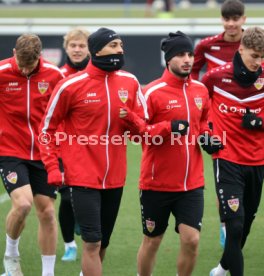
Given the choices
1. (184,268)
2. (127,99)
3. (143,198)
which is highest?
(127,99)

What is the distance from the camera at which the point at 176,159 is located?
317 inches

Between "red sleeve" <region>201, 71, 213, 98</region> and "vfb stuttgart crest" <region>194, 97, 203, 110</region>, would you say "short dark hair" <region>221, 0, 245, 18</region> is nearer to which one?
"red sleeve" <region>201, 71, 213, 98</region>

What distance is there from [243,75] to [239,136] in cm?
53

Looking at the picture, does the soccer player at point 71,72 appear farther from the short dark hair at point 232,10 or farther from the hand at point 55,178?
the hand at point 55,178

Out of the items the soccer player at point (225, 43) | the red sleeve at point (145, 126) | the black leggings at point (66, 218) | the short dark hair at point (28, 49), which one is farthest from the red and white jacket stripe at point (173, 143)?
the soccer player at point (225, 43)

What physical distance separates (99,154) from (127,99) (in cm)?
52

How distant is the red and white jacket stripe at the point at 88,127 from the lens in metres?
7.74

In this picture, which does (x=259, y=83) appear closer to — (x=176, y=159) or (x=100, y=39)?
(x=176, y=159)

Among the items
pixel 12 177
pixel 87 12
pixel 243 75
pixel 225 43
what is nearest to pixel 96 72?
pixel 243 75

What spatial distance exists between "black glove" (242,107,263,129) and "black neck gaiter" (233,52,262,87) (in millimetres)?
299

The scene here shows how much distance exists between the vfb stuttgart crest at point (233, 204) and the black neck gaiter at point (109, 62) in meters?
1.52

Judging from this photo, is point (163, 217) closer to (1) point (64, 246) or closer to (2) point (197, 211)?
(2) point (197, 211)

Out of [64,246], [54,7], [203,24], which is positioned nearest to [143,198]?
[64,246]

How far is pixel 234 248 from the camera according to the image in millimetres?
8180
